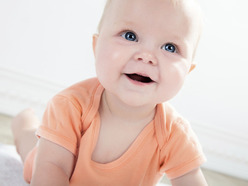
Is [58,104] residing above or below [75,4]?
below

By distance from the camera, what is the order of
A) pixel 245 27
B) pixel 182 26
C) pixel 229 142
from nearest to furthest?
pixel 182 26 → pixel 245 27 → pixel 229 142

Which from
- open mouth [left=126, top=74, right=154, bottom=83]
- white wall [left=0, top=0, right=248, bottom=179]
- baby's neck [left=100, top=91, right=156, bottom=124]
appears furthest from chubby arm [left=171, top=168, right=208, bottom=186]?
white wall [left=0, top=0, right=248, bottom=179]

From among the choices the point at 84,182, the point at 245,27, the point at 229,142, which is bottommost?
the point at 229,142

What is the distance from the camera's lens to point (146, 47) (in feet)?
2.57

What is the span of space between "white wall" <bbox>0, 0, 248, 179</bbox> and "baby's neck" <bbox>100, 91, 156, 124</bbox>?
703mm

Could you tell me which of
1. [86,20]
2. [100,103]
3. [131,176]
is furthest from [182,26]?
[86,20]

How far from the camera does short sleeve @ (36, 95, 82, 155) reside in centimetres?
85

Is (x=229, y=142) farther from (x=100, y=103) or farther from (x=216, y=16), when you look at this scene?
(x=100, y=103)

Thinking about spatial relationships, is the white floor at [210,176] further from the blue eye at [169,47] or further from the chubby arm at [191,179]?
the blue eye at [169,47]

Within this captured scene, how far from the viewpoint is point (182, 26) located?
794 mm

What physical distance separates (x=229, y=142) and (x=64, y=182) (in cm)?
113

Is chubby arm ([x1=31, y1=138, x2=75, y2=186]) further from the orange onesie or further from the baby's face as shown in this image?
the baby's face

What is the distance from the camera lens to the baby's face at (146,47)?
773 millimetres

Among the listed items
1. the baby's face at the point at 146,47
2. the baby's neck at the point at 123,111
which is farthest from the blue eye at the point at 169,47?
the baby's neck at the point at 123,111
